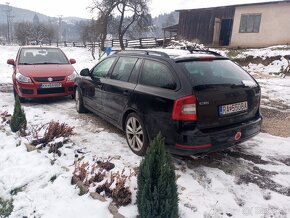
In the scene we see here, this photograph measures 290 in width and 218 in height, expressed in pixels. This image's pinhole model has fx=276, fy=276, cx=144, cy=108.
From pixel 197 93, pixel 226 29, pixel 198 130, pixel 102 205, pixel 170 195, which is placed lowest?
pixel 102 205

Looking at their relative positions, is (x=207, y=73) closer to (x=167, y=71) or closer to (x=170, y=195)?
(x=167, y=71)

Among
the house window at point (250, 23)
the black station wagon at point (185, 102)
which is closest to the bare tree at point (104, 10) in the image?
the house window at point (250, 23)

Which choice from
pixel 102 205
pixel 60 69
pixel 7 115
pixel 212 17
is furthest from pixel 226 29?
pixel 102 205

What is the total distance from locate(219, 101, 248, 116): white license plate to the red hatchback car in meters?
5.23

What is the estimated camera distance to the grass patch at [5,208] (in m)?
3.14

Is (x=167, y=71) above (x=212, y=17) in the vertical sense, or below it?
below

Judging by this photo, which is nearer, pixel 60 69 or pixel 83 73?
pixel 83 73

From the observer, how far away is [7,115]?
6.18 metres

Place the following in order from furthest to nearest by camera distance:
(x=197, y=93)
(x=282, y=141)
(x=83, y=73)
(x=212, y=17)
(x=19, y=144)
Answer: (x=212, y=17)
(x=83, y=73)
(x=282, y=141)
(x=19, y=144)
(x=197, y=93)

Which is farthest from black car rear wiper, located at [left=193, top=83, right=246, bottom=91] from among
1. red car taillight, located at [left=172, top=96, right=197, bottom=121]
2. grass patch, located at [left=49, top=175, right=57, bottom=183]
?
grass patch, located at [left=49, top=175, right=57, bottom=183]

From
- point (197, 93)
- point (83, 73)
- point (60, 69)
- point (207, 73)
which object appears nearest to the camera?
point (197, 93)

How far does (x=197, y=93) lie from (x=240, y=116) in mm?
865

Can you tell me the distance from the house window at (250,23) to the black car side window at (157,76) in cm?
1931

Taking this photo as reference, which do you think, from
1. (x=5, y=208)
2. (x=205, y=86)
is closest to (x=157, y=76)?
(x=205, y=86)
